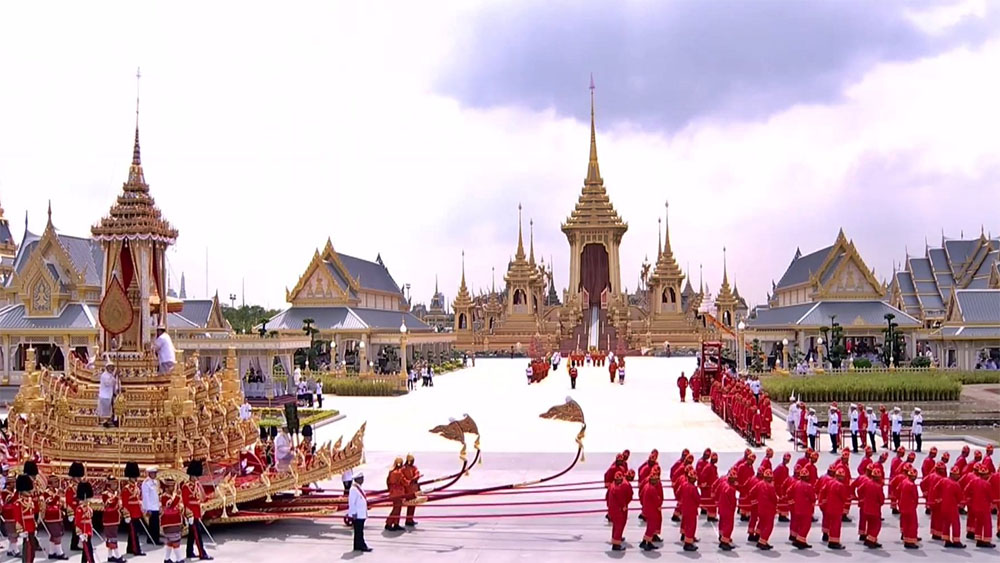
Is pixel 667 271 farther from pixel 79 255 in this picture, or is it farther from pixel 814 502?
pixel 814 502

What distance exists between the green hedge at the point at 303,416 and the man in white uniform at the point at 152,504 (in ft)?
39.6

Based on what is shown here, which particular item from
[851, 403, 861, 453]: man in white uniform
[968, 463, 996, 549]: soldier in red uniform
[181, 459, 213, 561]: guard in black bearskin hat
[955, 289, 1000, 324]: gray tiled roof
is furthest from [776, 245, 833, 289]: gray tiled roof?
[181, 459, 213, 561]: guard in black bearskin hat

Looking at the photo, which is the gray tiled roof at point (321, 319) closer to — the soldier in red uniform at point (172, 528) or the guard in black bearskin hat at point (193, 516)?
the guard in black bearskin hat at point (193, 516)

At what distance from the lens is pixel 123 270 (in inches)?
566

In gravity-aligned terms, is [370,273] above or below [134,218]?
above

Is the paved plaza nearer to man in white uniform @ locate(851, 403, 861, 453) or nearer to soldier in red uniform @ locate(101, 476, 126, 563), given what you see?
man in white uniform @ locate(851, 403, 861, 453)

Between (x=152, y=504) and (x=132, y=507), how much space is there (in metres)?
0.26

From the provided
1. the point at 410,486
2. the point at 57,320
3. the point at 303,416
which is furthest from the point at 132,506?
the point at 57,320

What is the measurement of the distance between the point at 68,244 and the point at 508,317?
40.9m

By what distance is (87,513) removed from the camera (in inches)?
444

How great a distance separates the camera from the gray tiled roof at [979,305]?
45.2 m

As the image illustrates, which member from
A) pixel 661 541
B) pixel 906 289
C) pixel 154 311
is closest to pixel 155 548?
pixel 154 311

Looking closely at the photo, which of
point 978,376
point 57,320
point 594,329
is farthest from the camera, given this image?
point 594,329

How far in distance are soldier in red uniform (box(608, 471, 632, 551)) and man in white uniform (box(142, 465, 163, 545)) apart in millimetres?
6064
